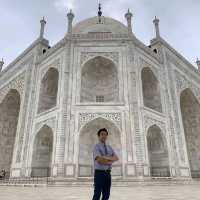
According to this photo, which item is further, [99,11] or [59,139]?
[99,11]

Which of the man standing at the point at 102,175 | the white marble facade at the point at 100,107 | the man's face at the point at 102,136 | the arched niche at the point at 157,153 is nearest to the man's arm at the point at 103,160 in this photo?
the man standing at the point at 102,175

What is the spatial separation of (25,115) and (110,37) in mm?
8887

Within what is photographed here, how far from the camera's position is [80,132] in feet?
46.4

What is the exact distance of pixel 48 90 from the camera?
18156 mm

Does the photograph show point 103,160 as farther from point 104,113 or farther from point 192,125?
point 192,125

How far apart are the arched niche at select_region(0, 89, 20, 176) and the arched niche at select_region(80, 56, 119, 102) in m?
8.43

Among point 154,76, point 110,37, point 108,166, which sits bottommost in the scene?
point 108,166

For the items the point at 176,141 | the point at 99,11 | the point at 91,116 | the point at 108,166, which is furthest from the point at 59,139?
the point at 99,11

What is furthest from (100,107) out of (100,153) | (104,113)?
(100,153)

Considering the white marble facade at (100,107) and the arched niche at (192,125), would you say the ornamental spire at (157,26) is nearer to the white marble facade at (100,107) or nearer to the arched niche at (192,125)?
the white marble facade at (100,107)

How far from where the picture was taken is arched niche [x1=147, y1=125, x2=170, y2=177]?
49.5ft

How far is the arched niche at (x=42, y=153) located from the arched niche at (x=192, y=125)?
12.9 meters

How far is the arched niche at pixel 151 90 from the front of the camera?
17328 millimetres

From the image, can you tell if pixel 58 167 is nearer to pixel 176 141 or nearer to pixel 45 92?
pixel 45 92
